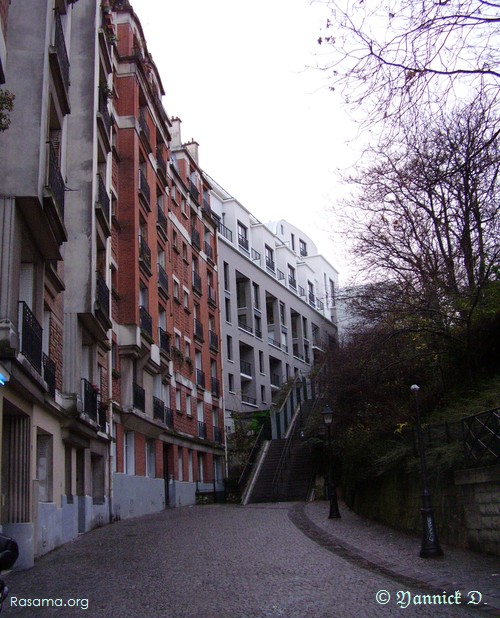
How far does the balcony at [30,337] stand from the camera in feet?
42.1

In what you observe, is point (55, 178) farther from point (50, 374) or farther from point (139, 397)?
point (139, 397)

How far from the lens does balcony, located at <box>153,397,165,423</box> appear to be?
27578 mm

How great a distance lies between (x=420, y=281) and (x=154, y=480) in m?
13.0

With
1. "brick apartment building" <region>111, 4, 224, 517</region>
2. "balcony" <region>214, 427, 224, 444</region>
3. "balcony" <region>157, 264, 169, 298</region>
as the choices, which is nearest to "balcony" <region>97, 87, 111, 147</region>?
"brick apartment building" <region>111, 4, 224, 517</region>

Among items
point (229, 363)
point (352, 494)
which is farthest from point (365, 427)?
point (229, 363)

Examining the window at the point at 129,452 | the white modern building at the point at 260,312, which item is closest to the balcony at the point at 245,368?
the white modern building at the point at 260,312

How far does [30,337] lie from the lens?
13.3 meters

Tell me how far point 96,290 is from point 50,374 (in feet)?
15.0

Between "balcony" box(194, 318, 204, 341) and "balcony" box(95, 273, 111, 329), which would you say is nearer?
"balcony" box(95, 273, 111, 329)

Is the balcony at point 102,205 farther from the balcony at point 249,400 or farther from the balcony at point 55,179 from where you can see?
the balcony at point 249,400

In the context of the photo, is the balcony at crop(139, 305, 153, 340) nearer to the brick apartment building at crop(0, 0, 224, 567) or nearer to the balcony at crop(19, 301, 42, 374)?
the brick apartment building at crop(0, 0, 224, 567)

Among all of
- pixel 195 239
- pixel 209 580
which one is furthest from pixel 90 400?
pixel 195 239

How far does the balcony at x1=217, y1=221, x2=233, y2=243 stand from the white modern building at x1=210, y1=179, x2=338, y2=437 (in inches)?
2.5

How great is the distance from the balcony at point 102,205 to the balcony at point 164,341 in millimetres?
8414
